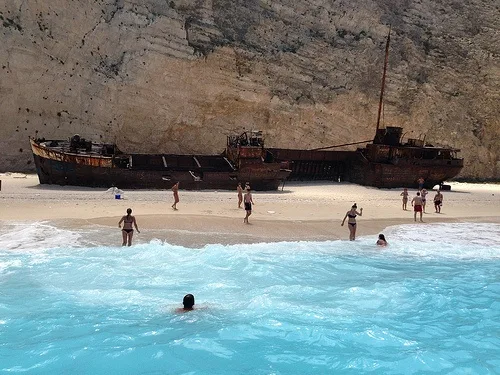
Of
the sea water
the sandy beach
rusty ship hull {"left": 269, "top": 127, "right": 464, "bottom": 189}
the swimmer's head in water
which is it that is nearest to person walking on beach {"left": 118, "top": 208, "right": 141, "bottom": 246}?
the sea water

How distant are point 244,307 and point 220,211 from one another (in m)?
8.58

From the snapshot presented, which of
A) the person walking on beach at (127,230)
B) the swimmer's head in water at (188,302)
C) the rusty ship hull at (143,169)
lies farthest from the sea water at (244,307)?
the rusty ship hull at (143,169)

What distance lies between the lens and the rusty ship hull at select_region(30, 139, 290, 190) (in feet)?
70.4

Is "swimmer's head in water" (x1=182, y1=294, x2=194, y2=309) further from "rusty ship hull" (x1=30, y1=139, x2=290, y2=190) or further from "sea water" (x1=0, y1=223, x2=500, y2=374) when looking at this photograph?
"rusty ship hull" (x1=30, y1=139, x2=290, y2=190)

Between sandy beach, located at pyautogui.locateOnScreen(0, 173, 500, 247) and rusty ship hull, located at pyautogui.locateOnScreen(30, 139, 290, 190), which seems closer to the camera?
sandy beach, located at pyautogui.locateOnScreen(0, 173, 500, 247)

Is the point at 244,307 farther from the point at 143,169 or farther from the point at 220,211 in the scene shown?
the point at 143,169

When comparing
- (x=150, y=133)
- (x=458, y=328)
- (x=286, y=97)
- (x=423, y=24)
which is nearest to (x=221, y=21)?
(x=286, y=97)

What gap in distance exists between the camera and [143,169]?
23266mm

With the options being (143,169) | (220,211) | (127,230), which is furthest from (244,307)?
(143,169)

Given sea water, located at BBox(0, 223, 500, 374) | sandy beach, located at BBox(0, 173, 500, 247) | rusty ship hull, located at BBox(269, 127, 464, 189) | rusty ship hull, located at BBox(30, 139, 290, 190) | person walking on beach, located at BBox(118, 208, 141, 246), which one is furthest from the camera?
rusty ship hull, located at BBox(269, 127, 464, 189)

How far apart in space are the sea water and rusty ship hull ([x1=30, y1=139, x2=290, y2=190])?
8.31 meters

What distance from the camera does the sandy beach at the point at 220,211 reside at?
14.3 m

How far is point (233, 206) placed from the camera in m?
18.9

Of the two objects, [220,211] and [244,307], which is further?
[220,211]
